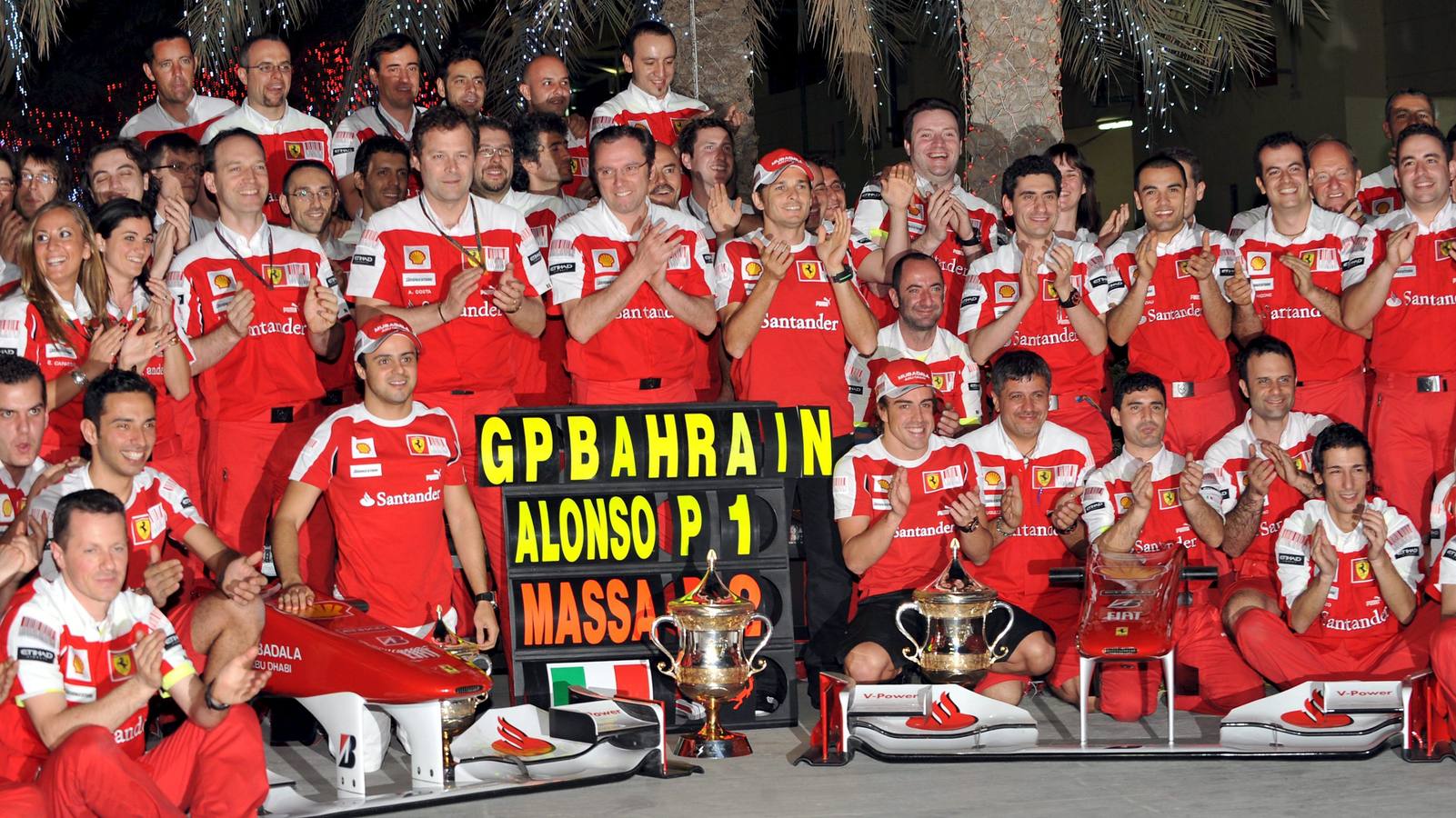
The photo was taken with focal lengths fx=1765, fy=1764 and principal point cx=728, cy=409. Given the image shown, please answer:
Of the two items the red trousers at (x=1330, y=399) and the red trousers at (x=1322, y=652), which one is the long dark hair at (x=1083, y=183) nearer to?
the red trousers at (x=1330, y=399)

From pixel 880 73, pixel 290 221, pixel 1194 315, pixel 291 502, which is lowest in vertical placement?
pixel 291 502

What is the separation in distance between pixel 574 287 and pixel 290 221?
6.85 feet

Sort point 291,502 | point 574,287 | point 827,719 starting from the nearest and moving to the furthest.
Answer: point 827,719
point 291,502
point 574,287

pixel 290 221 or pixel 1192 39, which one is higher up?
pixel 1192 39

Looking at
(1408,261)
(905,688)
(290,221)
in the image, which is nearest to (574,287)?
(290,221)

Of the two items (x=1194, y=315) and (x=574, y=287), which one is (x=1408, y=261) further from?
(x=574, y=287)

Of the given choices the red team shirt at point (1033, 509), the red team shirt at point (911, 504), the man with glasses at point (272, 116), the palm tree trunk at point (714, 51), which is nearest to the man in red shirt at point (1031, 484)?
the red team shirt at point (1033, 509)

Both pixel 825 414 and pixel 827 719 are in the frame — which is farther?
pixel 825 414

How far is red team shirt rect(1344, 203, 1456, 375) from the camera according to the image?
912 centimetres

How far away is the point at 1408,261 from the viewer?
30.2 feet

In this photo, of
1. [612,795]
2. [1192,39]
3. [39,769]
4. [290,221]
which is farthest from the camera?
[1192,39]

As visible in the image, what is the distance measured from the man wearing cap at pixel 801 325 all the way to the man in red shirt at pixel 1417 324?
2670 mm

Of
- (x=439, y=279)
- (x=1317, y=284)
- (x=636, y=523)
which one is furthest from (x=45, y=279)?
(x=1317, y=284)

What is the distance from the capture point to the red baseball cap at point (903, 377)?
8438 mm
